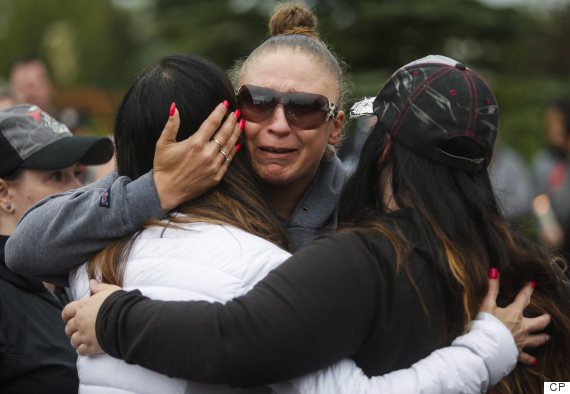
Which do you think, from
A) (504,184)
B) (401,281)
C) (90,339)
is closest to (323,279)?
(401,281)

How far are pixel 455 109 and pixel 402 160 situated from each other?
0.20 m

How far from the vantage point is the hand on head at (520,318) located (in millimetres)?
2369

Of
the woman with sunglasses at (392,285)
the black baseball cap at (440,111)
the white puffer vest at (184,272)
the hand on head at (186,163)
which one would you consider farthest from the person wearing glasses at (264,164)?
the black baseball cap at (440,111)

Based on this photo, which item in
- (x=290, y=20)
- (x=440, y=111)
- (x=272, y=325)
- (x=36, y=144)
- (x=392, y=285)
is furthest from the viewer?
(x=36, y=144)

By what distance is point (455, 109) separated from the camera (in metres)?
2.36

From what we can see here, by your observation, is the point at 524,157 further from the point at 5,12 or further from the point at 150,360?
the point at 5,12

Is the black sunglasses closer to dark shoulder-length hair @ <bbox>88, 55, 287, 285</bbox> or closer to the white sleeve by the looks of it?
dark shoulder-length hair @ <bbox>88, 55, 287, 285</bbox>

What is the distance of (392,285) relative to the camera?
2.23 meters

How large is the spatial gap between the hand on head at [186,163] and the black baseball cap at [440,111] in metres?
Answer: 0.49

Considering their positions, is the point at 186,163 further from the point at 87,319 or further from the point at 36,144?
the point at 36,144

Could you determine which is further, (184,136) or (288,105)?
(288,105)

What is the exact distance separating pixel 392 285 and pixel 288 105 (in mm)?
874

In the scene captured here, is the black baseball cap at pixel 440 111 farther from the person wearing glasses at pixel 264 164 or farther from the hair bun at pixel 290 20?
the hair bun at pixel 290 20

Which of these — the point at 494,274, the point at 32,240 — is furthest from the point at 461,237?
the point at 32,240
